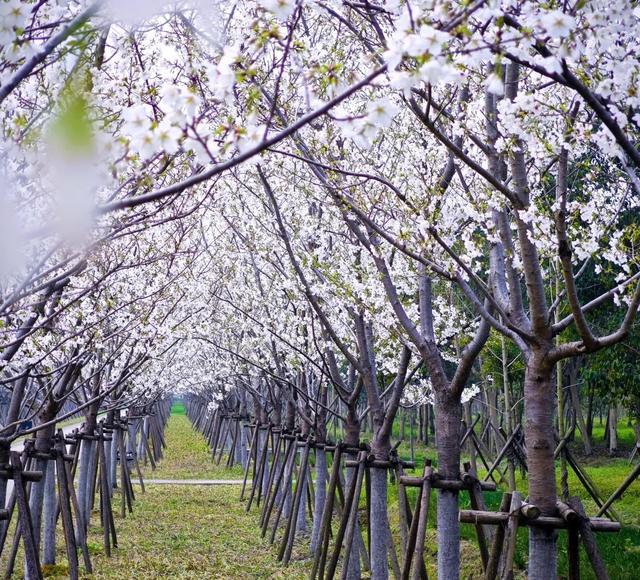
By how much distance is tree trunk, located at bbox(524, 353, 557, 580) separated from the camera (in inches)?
182

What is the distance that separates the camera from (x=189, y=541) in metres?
12.2

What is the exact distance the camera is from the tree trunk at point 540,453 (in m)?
4.62

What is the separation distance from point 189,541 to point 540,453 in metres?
8.92

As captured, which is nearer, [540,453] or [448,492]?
[540,453]

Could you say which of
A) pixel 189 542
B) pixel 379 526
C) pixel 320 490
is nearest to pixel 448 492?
pixel 379 526

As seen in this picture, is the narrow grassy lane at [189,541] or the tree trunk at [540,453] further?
the narrow grassy lane at [189,541]

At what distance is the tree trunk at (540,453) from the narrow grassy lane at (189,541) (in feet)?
19.1

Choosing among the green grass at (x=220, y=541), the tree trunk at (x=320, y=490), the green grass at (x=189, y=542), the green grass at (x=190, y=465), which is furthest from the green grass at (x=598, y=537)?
the green grass at (x=190, y=465)

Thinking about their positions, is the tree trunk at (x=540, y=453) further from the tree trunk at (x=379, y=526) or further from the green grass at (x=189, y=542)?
the green grass at (x=189, y=542)

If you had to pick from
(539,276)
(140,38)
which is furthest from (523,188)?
(140,38)

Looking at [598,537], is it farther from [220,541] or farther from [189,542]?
[189,542]

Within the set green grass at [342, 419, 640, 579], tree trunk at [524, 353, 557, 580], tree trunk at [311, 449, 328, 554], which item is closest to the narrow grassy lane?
tree trunk at [311, 449, 328, 554]

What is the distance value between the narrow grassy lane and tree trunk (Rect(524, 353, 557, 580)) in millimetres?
5837

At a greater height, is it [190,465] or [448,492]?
[448,492]
